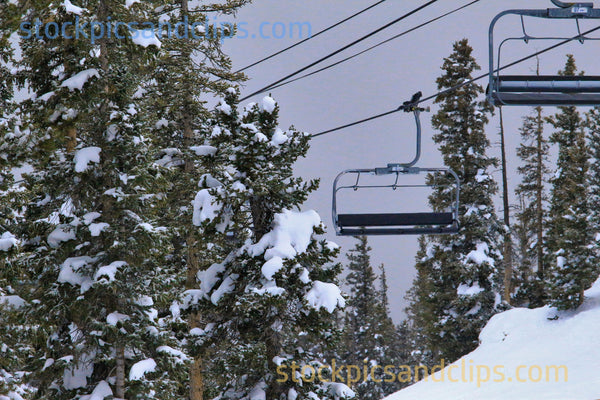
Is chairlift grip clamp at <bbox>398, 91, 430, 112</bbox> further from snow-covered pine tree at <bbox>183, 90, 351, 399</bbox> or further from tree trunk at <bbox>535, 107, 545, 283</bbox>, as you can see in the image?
tree trunk at <bbox>535, 107, 545, 283</bbox>

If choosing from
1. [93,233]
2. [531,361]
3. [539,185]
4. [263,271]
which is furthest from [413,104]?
[539,185]

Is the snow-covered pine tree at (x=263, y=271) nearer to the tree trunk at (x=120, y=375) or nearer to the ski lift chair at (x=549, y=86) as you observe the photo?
the tree trunk at (x=120, y=375)

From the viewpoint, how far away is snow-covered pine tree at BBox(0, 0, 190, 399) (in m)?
13.0

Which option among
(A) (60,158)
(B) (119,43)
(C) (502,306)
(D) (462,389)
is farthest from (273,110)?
(C) (502,306)

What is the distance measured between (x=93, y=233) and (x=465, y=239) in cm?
1972

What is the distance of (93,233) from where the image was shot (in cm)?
1288

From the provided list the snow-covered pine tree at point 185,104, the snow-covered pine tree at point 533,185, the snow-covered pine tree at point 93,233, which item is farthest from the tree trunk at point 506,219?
the snow-covered pine tree at point 93,233

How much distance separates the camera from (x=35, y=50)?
14.1 metres

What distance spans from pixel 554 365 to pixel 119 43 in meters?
16.8

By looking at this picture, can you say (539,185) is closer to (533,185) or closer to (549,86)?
(533,185)

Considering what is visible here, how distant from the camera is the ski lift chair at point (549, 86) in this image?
24.3 feet

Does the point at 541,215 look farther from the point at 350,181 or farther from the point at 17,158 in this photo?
the point at 17,158

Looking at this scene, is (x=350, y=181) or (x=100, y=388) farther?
(x=100, y=388)

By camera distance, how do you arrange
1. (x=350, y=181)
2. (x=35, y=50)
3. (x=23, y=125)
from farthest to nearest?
(x=35, y=50) → (x=23, y=125) → (x=350, y=181)
